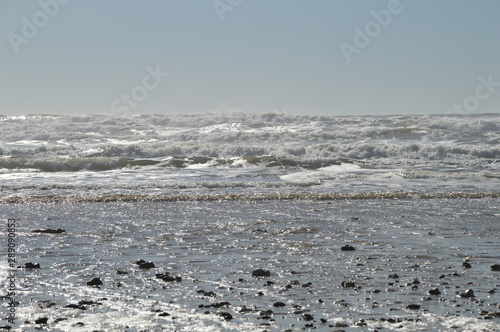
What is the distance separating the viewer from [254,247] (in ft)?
37.8

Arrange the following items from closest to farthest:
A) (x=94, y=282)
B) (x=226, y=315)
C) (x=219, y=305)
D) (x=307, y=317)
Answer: (x=307, y=317) < (x=226, y=315) < (x=219, y=305) < (x=94, y=282)

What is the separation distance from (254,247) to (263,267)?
1.91 meters

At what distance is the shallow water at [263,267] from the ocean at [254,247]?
29mm

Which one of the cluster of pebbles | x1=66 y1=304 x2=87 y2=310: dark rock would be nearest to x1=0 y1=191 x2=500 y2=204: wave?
the cluster of pebbles

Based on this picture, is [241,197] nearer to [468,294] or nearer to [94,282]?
[94,282]

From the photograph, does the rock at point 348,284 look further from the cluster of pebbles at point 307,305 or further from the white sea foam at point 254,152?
the white sea foam at point 254,152

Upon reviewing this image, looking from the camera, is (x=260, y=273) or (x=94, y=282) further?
(x=260, y=273)

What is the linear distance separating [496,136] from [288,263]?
1765 inches

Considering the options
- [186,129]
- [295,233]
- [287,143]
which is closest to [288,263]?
[295,233]

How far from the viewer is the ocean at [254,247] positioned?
273 inches

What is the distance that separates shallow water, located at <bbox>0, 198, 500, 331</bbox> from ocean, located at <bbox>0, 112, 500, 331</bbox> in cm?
3

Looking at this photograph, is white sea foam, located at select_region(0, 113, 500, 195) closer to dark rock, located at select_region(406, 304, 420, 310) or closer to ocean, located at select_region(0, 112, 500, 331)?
ocean, located at select_region(0, 112, 500, 331)

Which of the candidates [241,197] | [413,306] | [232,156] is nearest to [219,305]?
[413,306]

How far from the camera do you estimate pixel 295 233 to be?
13.3 metres
